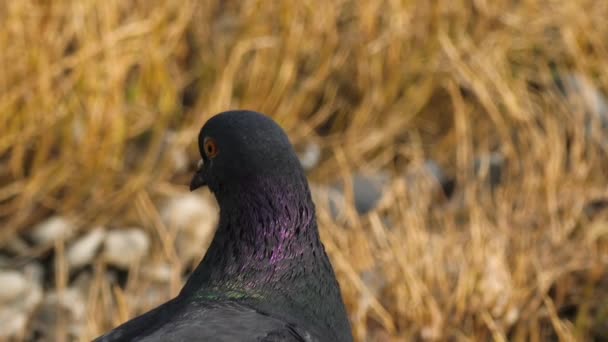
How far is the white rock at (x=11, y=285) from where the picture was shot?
3.36 m

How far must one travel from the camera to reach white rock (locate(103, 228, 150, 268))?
3494 mm

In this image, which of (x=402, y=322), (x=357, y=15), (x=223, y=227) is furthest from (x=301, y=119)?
(x=223, y=227)

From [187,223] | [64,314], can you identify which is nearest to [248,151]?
[64,314]

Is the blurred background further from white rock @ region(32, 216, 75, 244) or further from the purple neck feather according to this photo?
the purple neck feather

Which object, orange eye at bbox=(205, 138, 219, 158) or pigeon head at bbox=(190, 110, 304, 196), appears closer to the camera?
pigeon head at bbox=(190, 110, 304, 196)

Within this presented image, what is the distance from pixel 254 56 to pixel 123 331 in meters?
2.32

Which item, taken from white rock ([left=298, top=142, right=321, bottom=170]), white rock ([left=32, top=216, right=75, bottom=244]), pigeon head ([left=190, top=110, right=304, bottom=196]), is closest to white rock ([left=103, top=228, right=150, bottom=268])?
white rock ([left=32, top=216, right=75, bottom=244])

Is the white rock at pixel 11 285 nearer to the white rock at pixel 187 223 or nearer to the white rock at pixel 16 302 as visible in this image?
the white rock at pixel 16 302

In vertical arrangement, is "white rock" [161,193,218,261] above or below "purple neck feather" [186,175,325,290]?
above

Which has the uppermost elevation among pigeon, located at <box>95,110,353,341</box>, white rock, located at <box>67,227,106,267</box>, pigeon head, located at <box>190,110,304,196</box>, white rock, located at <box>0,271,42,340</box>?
white rock, located at <box>67,227,106,267</box>

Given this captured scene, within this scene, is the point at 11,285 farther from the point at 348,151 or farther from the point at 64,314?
the point at 348,151

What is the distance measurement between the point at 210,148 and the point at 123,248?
1.49 m

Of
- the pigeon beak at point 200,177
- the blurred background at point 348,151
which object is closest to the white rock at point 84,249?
the blurred background at point 348,151

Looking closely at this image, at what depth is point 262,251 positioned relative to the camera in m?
1.99
